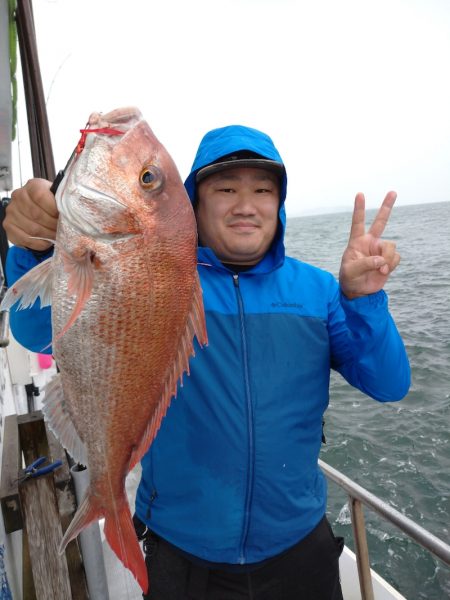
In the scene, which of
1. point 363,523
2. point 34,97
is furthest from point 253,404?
point 34,97

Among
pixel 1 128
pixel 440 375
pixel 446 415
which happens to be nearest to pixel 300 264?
pixel 1 128

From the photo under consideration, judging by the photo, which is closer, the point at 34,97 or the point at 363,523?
the point at 363,523

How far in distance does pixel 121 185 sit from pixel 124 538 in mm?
1181

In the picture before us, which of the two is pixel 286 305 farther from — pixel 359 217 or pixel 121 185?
pixel 121 185

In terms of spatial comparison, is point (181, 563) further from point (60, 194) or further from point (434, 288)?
point (434, 288)

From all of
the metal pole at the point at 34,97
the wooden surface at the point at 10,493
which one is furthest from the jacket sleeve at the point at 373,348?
the metal pole at the point at 34,97

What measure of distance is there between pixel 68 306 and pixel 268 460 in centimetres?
114

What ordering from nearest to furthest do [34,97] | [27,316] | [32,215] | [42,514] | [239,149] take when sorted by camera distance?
1. [32,215]
2. [27,316]
3. [239,149]
4. [42,514]
5. [34,97]

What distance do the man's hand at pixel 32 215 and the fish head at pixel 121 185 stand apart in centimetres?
9

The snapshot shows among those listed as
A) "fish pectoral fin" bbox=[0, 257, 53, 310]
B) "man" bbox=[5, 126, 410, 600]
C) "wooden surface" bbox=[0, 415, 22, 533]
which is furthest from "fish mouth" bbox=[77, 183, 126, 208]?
"wooden surface" bbox=[0, 415, 22, 533]

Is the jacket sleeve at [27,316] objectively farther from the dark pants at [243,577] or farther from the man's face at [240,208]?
the dark pants at [243,577]

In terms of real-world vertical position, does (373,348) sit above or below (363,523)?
above

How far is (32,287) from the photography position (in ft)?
4.46

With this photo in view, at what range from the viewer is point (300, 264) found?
7.79 ft
